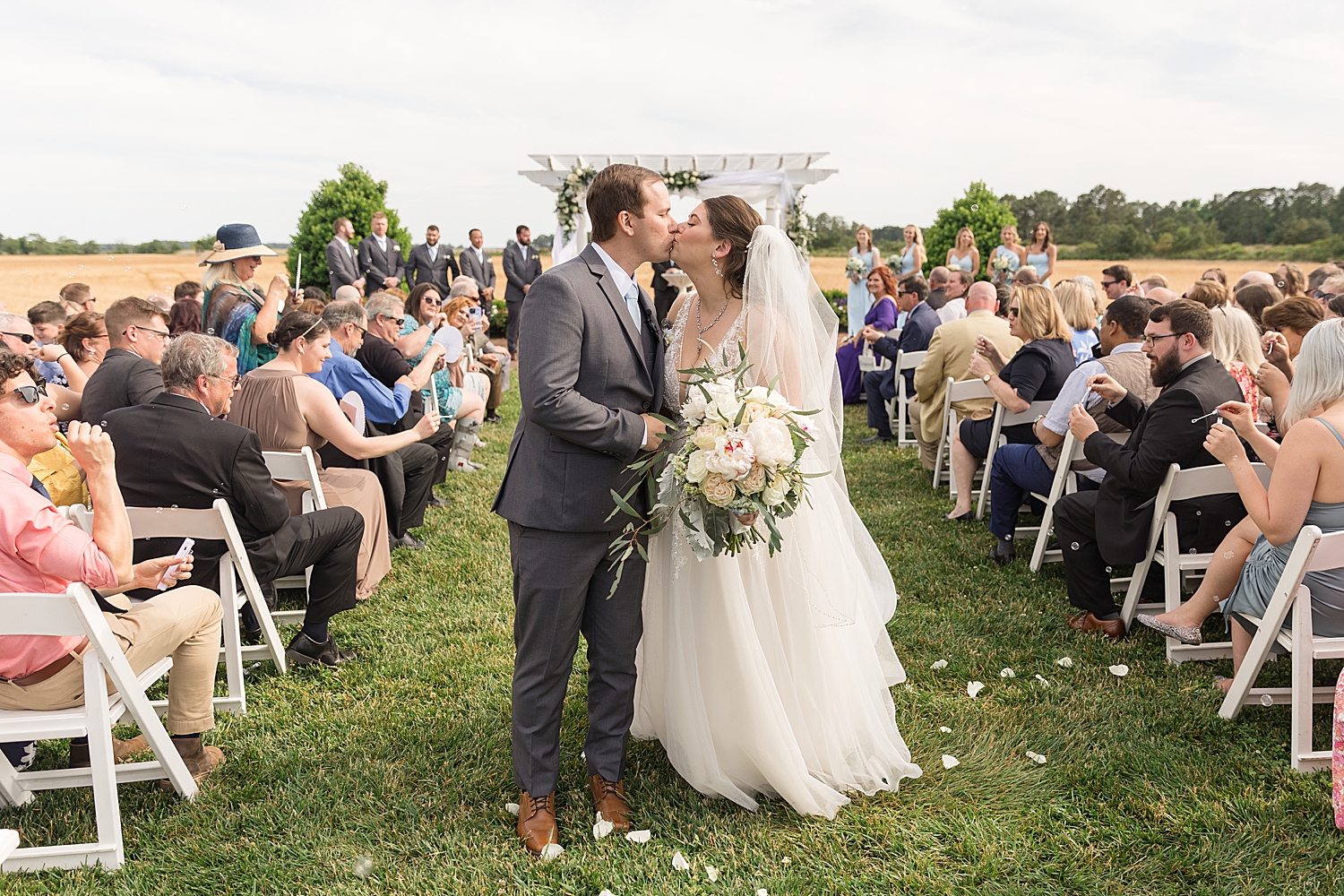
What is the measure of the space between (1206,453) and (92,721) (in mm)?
4835

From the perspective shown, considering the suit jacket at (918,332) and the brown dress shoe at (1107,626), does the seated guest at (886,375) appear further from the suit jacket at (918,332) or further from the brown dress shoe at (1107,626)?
the brown dress shoe at (1107,626)

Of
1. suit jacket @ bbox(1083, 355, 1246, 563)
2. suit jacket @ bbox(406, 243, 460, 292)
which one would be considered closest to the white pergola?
suit jacket @ bbox(406, 243, 460, 292)

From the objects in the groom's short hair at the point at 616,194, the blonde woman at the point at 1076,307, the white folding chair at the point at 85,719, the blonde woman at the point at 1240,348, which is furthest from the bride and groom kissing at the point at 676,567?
the blonde woman at the point at 1076,307

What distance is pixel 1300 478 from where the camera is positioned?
11.7ft

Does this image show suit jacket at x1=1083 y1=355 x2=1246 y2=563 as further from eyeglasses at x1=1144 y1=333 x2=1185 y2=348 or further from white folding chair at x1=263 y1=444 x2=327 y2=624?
white folding chair at x1=263 y1=444 x2=327 y2=624

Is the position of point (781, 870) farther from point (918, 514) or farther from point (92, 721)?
point (918, 514)

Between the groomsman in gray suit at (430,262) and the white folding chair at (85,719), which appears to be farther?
the groomsman in gray suit at (430,262)

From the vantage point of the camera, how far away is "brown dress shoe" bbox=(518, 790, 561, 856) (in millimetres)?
3082

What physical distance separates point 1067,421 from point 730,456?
367cm

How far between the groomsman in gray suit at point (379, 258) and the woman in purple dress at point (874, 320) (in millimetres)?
7347

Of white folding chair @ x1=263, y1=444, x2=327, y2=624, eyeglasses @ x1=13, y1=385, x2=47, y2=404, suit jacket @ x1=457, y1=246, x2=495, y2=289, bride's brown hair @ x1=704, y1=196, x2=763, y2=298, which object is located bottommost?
white folding chair @ x1=263, y1=444, x2=327, y2=624

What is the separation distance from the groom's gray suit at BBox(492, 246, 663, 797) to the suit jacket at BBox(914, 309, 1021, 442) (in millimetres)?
4876

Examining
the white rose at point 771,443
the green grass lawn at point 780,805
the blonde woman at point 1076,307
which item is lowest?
the green grass lawn at point 780,805

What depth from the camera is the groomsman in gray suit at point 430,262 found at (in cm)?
1591
